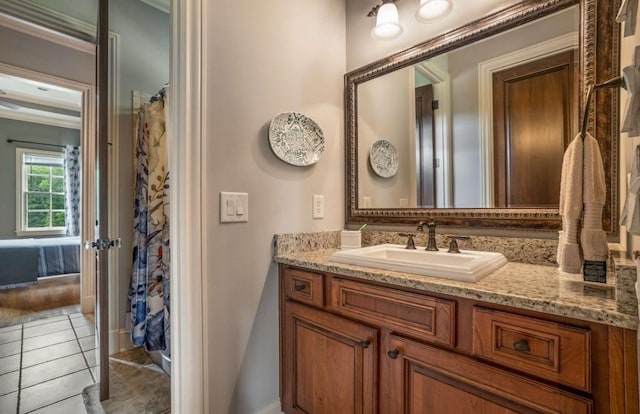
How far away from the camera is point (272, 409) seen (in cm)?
141

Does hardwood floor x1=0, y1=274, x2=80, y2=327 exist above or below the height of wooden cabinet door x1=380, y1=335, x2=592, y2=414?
below

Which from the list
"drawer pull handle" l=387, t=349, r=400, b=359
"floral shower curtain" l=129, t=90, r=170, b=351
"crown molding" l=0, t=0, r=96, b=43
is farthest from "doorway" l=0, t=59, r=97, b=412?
"drawer pull handle" l=387, t=349, r=400, b=359

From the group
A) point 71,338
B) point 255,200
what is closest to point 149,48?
point 255,200

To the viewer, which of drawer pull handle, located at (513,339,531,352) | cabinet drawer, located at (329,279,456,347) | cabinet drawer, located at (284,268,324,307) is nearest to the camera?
drawer pull handle, located at (513,339,531,352)

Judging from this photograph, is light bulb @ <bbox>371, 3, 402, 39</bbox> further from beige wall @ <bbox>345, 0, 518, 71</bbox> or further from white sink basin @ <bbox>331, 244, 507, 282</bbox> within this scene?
white sink basin @ <bbox>331, 244, 507, 282</bbox>

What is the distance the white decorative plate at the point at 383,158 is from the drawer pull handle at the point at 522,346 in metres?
1.06

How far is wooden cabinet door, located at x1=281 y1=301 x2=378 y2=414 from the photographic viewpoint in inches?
42.3

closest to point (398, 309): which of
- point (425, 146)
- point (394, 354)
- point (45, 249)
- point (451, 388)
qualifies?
point (394, 354)

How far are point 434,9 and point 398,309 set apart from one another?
Result: 4.33 feet

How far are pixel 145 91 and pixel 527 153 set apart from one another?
2554 mm

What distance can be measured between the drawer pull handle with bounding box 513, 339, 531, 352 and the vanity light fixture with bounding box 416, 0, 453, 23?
4.46 ft

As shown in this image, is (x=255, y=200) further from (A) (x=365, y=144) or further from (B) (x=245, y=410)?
(B) (x=245, y=410)

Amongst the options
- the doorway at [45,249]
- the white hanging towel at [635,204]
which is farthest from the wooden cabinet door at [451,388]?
the doorway at [45,249]

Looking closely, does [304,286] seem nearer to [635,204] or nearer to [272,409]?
[272,409]
